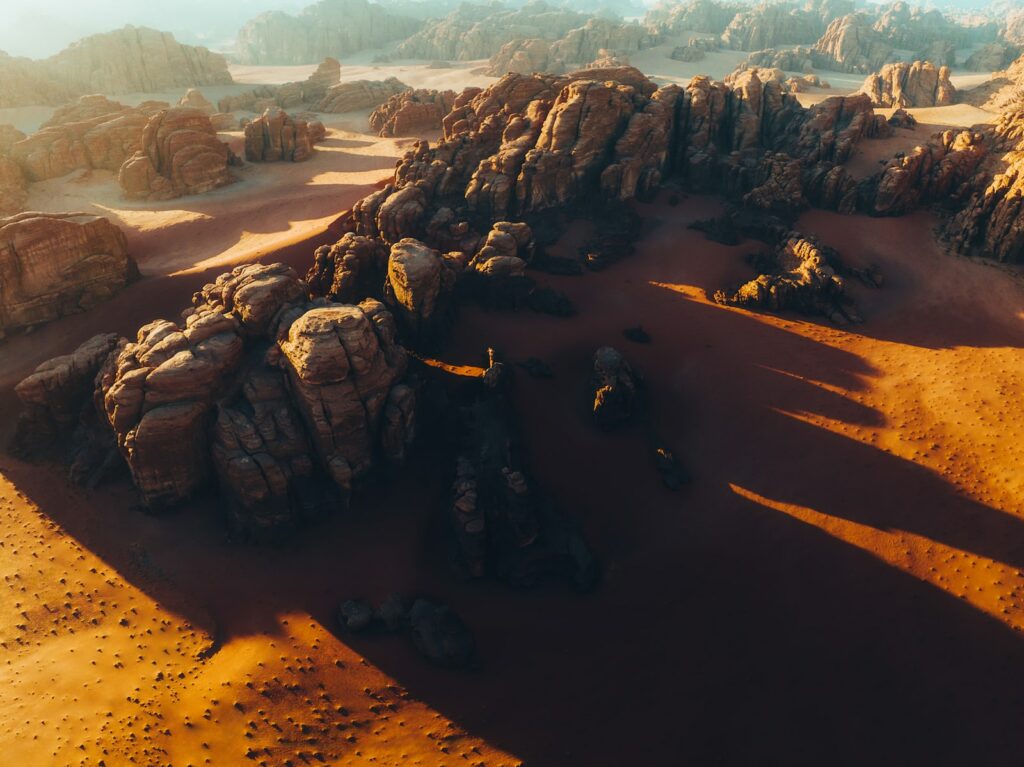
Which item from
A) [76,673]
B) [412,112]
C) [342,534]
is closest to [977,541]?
[342,534]

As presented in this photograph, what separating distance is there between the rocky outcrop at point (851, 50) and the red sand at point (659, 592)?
5106 inches

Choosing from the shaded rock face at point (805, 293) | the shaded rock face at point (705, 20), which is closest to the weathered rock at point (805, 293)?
the shaded rock face at point (805, 293)

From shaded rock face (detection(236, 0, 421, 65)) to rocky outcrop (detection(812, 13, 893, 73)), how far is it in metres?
133

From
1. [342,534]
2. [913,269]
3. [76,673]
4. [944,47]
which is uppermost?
[944,47]

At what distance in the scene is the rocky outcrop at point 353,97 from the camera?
94.3m

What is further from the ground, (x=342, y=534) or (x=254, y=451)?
(x=254, y=451)

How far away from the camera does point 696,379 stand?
30531 mm

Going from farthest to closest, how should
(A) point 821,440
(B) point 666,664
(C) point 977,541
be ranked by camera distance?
(A) point 821,440
(C) point 977,541
(B) point 666,664

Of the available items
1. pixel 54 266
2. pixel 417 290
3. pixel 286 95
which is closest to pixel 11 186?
pixel 54 266

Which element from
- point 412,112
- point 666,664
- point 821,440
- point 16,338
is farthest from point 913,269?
point 412,112

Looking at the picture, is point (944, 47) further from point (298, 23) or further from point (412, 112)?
point (298, 23)

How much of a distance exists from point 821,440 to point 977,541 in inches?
277

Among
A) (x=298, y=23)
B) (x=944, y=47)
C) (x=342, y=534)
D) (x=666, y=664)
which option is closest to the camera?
(x=666, y=664)

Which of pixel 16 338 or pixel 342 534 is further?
pixel 16 338
